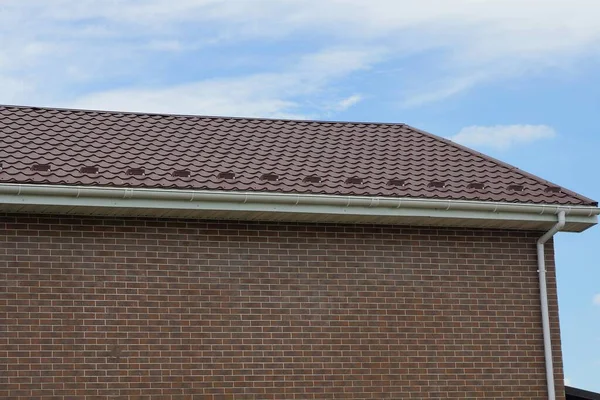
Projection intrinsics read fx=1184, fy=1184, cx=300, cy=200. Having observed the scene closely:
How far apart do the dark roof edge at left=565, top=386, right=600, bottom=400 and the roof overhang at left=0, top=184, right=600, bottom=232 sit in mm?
1972

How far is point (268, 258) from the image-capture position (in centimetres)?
1345

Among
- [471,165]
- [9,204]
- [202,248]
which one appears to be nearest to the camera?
[9,204]

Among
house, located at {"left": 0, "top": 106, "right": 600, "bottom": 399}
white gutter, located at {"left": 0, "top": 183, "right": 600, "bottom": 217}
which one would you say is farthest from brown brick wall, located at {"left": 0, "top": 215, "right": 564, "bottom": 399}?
white gutter, located at {"left": 0, "top": 183, "right": 600, "bottom": 217}

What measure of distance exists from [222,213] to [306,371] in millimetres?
2011

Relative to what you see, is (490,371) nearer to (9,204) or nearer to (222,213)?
(222,213)

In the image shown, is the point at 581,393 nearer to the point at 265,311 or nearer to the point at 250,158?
the point at 265,311

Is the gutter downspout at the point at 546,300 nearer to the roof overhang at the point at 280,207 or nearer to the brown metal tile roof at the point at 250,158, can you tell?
the roof overhang at the point at 280,207

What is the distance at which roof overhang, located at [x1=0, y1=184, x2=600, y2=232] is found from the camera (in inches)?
491

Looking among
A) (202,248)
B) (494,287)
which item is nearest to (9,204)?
(202,248)

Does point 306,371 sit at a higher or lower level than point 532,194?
lower

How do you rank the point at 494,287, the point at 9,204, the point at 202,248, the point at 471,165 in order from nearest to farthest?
1. the point at 9,204
2. the point at 202,248
3. the point at 494,287
4. the point at 471,165

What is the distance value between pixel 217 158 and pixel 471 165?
11.1ft

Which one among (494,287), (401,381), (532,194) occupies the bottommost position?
(401,381)

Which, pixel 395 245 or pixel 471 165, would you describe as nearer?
pixel 395 245
